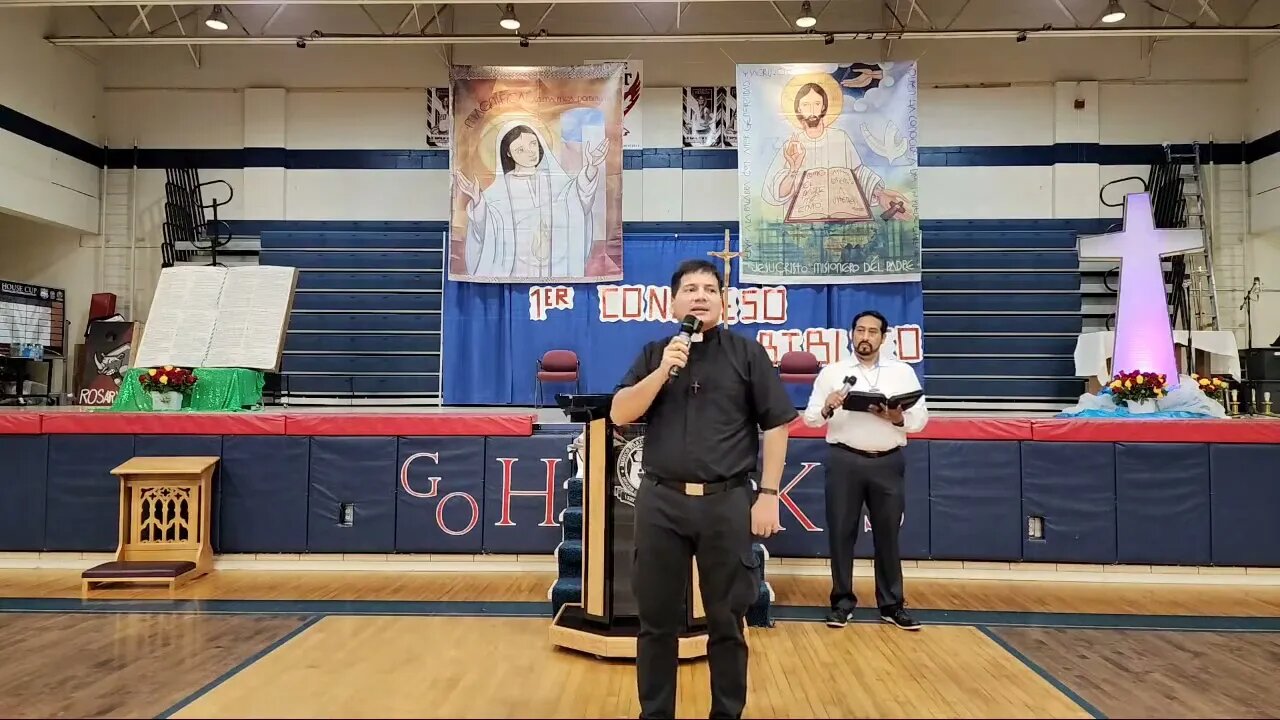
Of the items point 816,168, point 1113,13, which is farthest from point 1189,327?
point 816,168

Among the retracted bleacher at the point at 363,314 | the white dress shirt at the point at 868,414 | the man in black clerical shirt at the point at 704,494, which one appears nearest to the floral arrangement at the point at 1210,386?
the white dress shirt at the point at 868,414

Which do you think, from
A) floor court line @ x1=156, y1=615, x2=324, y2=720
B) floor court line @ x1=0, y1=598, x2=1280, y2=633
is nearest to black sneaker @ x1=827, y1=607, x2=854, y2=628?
floor court line @ x1=0, y1=598, x2=1280, y2=633

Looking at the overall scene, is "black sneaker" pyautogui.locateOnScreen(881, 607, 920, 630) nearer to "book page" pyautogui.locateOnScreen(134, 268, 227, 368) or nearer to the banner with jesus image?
the banner with jesus image

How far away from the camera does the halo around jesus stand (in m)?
8.85

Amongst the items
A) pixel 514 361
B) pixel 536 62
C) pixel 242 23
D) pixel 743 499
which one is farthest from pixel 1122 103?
pixel 242 23

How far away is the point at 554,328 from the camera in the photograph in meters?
9.59

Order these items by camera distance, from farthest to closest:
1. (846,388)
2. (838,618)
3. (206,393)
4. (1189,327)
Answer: (1189,327) → (206,393) → (838,618) → (846,388)

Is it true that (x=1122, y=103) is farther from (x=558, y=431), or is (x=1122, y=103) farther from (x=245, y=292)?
(x=245, y=292)

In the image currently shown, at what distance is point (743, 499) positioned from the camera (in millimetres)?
2395

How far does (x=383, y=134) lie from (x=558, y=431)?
7054 mm

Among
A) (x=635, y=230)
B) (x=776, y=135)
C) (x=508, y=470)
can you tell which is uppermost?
(x=776, y=135)

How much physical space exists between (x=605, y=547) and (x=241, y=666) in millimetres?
1766

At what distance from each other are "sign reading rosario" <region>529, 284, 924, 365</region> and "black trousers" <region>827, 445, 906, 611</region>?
17.2 feet

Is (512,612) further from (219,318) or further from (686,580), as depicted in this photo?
(219,318)
